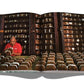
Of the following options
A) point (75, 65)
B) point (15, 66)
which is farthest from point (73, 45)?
point (15, 66)

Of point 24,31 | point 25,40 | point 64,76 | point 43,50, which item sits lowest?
point 64,76

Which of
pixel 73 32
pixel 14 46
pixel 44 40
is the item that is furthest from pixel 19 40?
pixel 73 32

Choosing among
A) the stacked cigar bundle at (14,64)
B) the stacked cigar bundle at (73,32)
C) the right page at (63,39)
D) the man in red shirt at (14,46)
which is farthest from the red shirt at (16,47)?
the stacked cigar bundle at (73,32)

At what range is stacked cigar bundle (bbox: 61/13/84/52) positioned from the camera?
1.70 metres

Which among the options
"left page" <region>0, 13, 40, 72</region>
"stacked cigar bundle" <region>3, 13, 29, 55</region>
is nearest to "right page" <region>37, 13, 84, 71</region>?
"left page" <region>0, 13, 40, 72</region>

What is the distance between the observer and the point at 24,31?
1.85m

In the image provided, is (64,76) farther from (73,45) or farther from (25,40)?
(25,40)

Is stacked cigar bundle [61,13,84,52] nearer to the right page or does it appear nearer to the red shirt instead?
the right page

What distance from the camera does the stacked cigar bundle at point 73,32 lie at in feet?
5.59

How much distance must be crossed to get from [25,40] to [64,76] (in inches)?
29.0

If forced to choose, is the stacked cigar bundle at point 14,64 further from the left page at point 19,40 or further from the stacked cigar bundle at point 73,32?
the stacked cigar bundle at point 73,32

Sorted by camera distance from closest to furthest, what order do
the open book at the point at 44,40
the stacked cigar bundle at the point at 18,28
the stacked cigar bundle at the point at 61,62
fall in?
the stacked cigar bundle at the point at 61,62
the open book at the point at 44,40
the stacked cigar bundle at the point at 18,28

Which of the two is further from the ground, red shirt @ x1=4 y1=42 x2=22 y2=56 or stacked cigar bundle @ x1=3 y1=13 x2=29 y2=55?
stacked cigar bundle @ x1=3 y1=13 x2=29 y2=55

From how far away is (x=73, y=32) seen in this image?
1729mm
